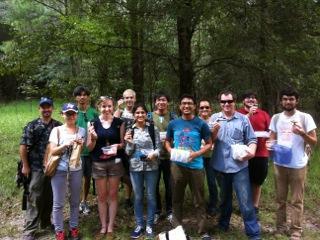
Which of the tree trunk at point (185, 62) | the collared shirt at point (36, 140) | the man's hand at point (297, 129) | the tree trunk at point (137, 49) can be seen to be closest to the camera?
the man's hand at point (297, 129)

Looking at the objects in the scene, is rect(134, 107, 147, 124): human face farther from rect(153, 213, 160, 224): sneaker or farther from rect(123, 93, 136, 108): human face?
rect(153, 213, 160, 224): sneaker

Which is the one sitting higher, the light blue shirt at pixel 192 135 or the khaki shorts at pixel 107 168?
the light blue shirt at pixel 192 135

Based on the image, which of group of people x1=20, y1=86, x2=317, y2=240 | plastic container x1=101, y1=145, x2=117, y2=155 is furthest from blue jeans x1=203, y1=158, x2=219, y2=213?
plastic container x1=101, y1=145, x2=117, y2=155

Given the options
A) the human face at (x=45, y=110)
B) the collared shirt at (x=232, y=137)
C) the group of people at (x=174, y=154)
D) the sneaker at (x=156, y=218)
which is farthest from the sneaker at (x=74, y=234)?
the collared shirt at (x=232, y=137)

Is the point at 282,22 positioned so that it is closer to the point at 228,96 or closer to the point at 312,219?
the point at 228,96

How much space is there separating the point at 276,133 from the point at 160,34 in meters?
3.56

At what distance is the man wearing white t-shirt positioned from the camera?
5.57 metres

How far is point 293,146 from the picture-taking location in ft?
18.5

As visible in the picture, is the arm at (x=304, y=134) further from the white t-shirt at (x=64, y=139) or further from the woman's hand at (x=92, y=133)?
the white t-shirt at (x=64, y=139)

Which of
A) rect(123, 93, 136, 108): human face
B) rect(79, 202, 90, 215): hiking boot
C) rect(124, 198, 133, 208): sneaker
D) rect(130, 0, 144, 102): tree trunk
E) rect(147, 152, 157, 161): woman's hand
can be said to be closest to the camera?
rect(147, 152, 157, 161): woman's hand

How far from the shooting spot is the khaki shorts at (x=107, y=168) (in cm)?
574

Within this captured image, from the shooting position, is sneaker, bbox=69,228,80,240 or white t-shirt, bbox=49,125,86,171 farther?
sneaker, bbox=69,228,80,240

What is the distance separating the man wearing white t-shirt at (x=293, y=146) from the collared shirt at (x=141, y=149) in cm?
159

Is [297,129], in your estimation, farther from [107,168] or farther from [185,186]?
[107,168]
